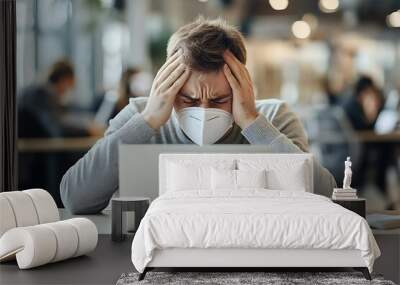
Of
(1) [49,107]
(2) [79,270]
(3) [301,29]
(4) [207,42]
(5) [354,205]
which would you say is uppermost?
(3) [301,29]

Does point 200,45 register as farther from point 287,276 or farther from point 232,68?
point 287,276

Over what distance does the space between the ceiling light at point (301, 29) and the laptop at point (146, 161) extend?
1175mm

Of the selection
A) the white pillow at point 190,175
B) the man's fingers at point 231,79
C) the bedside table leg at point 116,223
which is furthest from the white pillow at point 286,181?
the bedside table leg at point 116,223

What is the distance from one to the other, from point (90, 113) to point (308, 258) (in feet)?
10.6

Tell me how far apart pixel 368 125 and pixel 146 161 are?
2.23 meters

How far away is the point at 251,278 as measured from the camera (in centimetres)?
552

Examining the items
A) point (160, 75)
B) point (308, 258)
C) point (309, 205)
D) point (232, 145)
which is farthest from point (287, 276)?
point (160, 75)

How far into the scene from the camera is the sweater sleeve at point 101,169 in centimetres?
781

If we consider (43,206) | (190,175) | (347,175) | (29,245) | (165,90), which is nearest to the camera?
(29,245)

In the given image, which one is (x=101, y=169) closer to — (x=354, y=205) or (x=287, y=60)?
(x=287, y=60)

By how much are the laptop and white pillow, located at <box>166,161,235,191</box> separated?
48 cm

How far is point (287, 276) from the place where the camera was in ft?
18.4

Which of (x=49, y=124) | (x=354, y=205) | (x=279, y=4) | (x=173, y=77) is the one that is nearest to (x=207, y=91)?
(x=173, y=77)

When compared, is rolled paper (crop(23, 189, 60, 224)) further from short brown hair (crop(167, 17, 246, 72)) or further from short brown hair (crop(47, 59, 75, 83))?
short brown hair (crop(167, 17, 246, 72))
